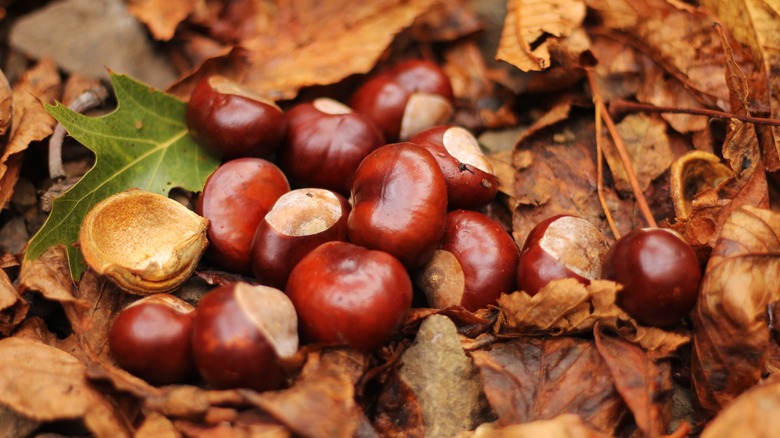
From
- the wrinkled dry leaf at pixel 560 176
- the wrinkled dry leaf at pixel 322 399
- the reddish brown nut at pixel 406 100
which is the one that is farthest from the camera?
the reddish brown nut at pixel 406 100

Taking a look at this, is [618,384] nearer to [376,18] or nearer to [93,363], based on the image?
[93,363]

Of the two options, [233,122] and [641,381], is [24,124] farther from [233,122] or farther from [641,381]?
[641,381]

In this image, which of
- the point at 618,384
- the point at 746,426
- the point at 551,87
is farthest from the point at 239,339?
the point at 551,87

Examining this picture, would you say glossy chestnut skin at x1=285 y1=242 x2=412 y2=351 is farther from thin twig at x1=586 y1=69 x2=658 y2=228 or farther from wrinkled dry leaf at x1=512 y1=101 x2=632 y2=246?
thin twig at x1=586 y1=69 x2=658 y2=228

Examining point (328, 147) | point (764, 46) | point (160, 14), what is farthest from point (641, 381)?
point (160, 14)

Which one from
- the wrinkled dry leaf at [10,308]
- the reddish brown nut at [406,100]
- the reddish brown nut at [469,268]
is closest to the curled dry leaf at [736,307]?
the reddish brown nut at [469,268]

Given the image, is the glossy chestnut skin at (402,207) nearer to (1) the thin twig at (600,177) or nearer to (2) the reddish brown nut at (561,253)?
(2) the reddish brown nut at (561,253)
